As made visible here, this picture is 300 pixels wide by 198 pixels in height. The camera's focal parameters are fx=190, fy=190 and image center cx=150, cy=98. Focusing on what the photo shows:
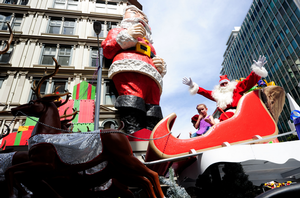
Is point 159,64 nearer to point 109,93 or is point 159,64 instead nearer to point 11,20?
point 109,93

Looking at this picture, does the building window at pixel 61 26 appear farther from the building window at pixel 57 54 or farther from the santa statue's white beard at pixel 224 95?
Answer: the santa statue's white beard at pixel 224 95

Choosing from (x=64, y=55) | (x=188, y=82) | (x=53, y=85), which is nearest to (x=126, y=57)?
(x=188, y=82)

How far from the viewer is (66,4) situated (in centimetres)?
1112

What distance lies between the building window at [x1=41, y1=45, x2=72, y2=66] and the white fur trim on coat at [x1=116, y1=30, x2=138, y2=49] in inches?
143

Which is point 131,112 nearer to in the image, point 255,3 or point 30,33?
point 30,33

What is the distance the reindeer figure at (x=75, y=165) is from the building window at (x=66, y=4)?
9459 mm

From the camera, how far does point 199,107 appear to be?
16.7ft

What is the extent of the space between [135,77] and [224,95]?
3.00 meters

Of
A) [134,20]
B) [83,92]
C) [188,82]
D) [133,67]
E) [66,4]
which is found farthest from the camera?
[66,4]

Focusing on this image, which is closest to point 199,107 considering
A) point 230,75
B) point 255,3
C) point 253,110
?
point 253,110

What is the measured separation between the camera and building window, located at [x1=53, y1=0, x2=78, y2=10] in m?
11.0

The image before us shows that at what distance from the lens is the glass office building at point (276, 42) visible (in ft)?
95.2

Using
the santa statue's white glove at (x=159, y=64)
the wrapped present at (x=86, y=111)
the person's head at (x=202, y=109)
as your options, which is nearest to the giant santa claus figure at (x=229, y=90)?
the person's head at (x=202, y=109)

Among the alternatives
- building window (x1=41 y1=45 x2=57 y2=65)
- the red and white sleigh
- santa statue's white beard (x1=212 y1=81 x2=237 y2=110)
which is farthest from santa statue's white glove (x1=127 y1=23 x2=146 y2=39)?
building window (x1=41 y1=45 x2=57 y2=65)
